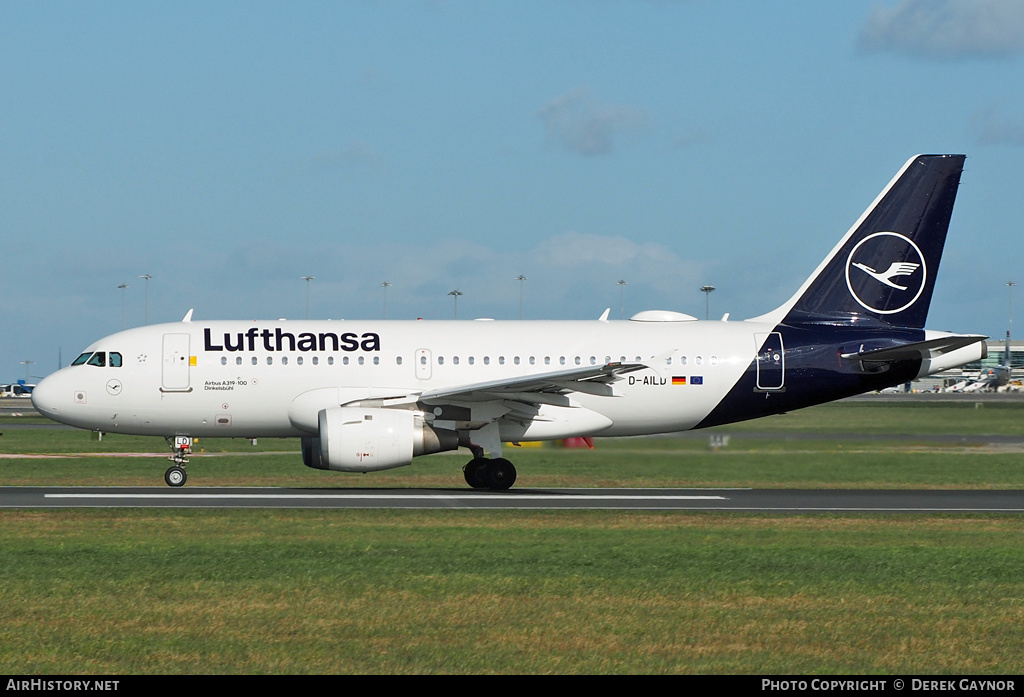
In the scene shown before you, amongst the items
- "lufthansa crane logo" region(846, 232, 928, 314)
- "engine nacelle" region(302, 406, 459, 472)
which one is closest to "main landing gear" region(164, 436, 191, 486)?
"engine nacelle" region(302, 406, 459, 472)

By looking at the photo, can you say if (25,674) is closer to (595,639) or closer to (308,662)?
(308,662)

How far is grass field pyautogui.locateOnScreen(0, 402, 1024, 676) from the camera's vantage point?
11562mm

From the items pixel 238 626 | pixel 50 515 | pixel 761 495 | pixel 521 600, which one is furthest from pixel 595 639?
pixel 761 495

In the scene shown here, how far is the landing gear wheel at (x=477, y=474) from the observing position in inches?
1198

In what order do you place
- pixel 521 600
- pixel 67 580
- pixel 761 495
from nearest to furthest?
1. pixel 521 600
2. pixel 67 580
3. pixel 761 495

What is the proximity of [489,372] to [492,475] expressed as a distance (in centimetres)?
275

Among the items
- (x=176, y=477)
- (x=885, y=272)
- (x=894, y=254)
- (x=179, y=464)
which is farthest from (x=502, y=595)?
(x=894, y=254)

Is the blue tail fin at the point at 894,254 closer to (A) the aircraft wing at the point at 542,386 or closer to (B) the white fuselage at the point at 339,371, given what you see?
(B) the white fuselage at the point at 339,371

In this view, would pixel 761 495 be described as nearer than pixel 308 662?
No

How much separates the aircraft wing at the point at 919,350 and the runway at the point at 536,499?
131 inches

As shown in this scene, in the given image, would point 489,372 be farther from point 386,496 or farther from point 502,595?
point 502,595

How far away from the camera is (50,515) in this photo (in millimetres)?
22812
